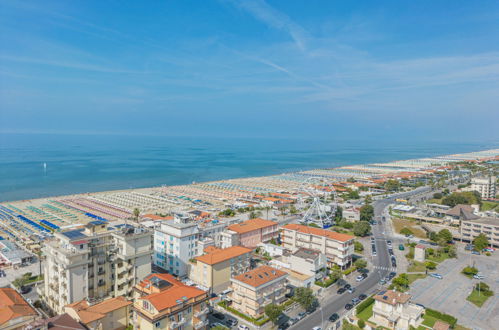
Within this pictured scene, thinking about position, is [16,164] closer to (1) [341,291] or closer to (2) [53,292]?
(2) [53,292]

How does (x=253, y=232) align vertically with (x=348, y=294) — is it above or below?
above

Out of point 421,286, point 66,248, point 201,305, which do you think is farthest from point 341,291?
point 66,248

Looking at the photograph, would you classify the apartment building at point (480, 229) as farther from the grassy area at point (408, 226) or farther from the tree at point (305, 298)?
the tree at point (305, 298)

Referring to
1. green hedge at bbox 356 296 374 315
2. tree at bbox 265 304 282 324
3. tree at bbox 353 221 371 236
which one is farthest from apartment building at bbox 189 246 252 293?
tree at bbox 353 221 371 236

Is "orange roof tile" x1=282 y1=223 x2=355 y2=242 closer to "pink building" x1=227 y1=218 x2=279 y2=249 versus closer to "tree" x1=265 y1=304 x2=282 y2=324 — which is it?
"pink building" x1=227 y1=218 x2=279 y2=249

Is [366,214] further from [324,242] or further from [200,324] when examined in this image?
[200,324]

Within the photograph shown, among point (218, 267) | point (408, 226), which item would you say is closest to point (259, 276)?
point (218, 267)
